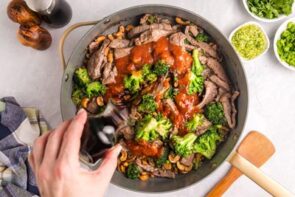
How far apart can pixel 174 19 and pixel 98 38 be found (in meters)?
0.38

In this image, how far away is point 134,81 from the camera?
7.29 feet

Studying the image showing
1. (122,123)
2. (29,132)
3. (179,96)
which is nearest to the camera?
(122,123)

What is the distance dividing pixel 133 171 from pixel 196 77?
541mm

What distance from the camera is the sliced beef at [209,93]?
2.28 meters

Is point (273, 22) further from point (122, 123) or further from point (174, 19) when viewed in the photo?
point (122, 123)

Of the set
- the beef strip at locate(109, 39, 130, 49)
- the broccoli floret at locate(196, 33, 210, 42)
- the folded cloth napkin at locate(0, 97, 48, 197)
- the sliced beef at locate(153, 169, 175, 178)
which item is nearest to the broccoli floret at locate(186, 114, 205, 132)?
the sliced beef at locate(153, 169, 175, 178)

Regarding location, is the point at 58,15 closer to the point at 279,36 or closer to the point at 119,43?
the point at 119,43

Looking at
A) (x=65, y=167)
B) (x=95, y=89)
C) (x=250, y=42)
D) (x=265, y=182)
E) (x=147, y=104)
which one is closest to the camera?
(x=65, y=167)

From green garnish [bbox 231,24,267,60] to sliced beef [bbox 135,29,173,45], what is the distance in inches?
15.4

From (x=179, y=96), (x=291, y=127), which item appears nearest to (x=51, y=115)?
(x=179, y=96)

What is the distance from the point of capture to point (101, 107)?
228 centimetres

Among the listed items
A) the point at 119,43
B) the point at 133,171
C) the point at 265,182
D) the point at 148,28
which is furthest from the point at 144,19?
the point at 265,182

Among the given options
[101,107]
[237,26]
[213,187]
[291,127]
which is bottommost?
[213,187]

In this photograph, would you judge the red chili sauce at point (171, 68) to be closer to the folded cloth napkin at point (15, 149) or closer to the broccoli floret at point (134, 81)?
the broccoli floret at point (134, 81)
